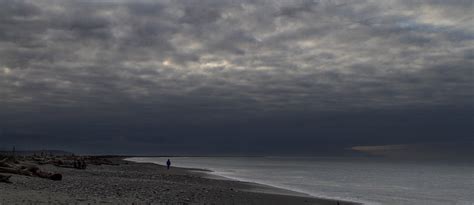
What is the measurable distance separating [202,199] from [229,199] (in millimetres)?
2454

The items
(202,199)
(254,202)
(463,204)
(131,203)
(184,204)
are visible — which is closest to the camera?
(131,203)

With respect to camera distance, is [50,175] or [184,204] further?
[50,175]

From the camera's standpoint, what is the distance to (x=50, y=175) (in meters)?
27.2

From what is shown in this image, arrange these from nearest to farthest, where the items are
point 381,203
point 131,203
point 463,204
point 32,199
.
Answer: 1. point 32,199
2. point 131,203
3. point 381,203
4. point 463,204

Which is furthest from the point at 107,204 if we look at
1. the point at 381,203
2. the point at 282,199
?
the point at 381,203

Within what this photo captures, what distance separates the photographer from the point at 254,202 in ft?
86.6

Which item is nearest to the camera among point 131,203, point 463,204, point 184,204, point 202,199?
point 131,203

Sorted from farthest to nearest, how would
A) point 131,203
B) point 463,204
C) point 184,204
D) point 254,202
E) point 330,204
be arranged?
point 463,204 → point 330,204 → point 254,202 → point 184,204 → point 131,203

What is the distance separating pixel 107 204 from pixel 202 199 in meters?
8.55

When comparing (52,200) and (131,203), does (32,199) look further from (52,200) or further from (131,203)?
(131,203)

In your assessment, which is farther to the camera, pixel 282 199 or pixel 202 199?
pixel 282 199

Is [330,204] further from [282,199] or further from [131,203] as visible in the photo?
[131,203]

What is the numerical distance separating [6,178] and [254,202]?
12.7 m

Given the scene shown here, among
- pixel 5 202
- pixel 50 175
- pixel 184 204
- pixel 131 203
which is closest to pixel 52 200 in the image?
pixel 5 202
